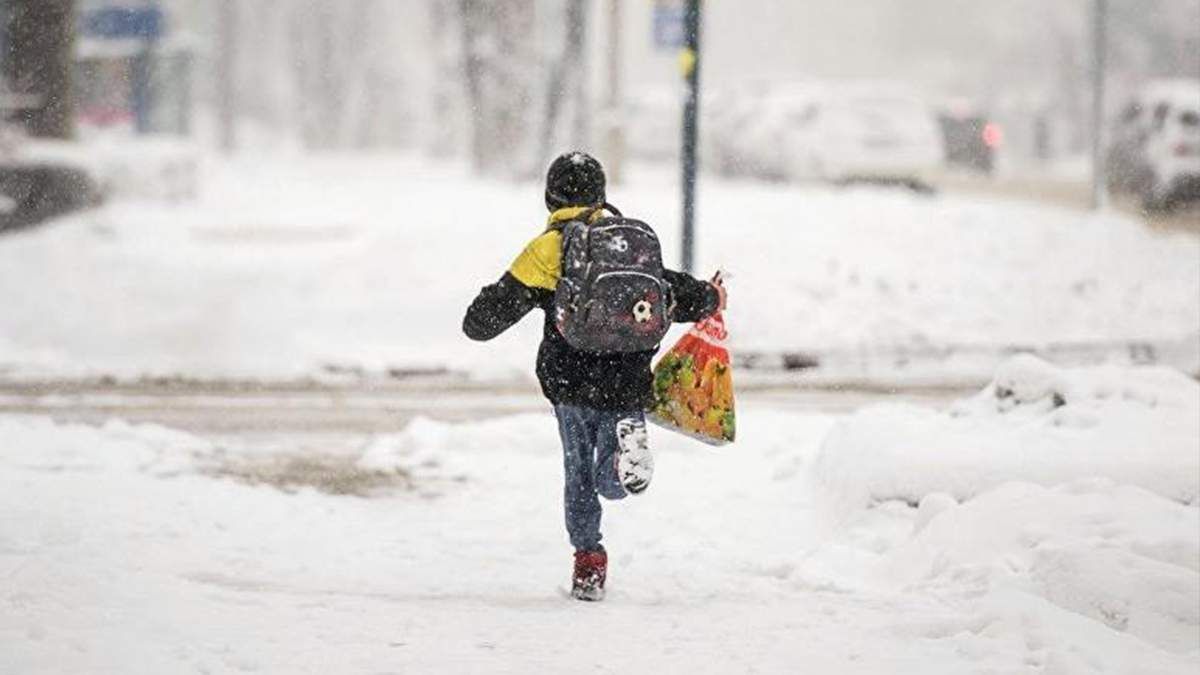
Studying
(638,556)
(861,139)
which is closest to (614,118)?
(861,139)

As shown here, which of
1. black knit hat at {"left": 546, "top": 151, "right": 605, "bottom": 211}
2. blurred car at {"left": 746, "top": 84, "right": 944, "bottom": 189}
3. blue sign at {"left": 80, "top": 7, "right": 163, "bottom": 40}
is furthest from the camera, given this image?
blue sign at {"left": 80, "top": 7, "right": 163, "bottom": 40}

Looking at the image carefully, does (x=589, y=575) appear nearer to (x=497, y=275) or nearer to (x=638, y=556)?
(x=638, y=556)

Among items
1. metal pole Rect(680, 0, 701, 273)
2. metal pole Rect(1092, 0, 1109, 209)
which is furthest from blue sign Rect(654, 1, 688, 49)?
metal pole Rect(1092, 0, 1109, 209)

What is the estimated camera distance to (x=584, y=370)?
6930 mm

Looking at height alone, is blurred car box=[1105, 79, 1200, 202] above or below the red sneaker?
above

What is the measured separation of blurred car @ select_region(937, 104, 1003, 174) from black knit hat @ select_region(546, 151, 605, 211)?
31404mm

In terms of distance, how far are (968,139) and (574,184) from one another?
33.3m

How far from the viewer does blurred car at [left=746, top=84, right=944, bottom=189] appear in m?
25.3

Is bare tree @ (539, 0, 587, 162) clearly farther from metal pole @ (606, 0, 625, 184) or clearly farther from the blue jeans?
the blue jeans

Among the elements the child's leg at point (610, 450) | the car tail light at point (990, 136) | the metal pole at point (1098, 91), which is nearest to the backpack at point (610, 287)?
the child's leg at point (610, 450)

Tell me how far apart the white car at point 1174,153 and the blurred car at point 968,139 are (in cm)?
1268

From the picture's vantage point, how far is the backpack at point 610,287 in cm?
670

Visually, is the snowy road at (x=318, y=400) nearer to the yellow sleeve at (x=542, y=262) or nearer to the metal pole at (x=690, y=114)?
the metal pole at (x=690, y=114)

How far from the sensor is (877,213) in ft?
65.7
